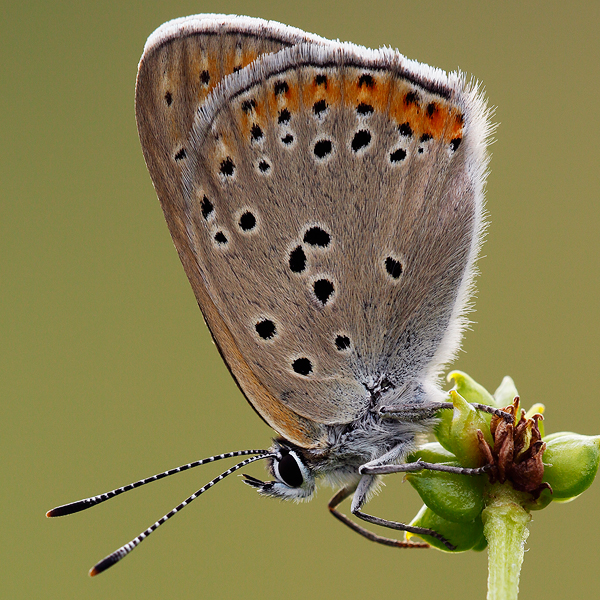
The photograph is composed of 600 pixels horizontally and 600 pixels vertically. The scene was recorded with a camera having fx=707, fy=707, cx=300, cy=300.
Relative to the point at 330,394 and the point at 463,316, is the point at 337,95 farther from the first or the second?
the point at 330,394

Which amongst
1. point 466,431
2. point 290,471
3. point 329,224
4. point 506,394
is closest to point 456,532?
point 466,431

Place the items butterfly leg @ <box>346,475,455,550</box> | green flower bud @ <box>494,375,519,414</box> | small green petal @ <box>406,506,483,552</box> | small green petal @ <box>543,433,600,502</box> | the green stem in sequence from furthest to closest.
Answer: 1. butterfly leg @ <box>346,475,455,550</box>
2. green flower bud @ <box>494,375,519,414</box>
3. small green petal @ <box>406,506,483,552</box>
4. small green petal @ <box>543,433,600,502</box>
5. the green stem

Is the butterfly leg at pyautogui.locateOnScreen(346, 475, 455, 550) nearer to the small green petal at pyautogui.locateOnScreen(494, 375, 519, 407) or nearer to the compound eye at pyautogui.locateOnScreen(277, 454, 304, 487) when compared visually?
the compound eye at pyautogui.locateOnScreen(277, 454, 304, 487)

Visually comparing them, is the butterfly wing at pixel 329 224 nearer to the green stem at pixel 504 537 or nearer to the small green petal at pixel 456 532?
the small green petal at pixel 456 532

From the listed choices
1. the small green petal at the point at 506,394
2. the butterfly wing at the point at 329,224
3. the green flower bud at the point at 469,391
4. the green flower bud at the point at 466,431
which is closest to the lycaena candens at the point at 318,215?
the butterfly wing at the point at 329,224

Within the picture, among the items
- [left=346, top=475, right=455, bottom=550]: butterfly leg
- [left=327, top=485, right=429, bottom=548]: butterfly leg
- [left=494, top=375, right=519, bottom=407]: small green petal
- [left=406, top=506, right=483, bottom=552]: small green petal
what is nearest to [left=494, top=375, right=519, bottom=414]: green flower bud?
[left=494, top=375, right=519, bottom=407]: small green petal

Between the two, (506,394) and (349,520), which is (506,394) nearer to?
(506,394)
